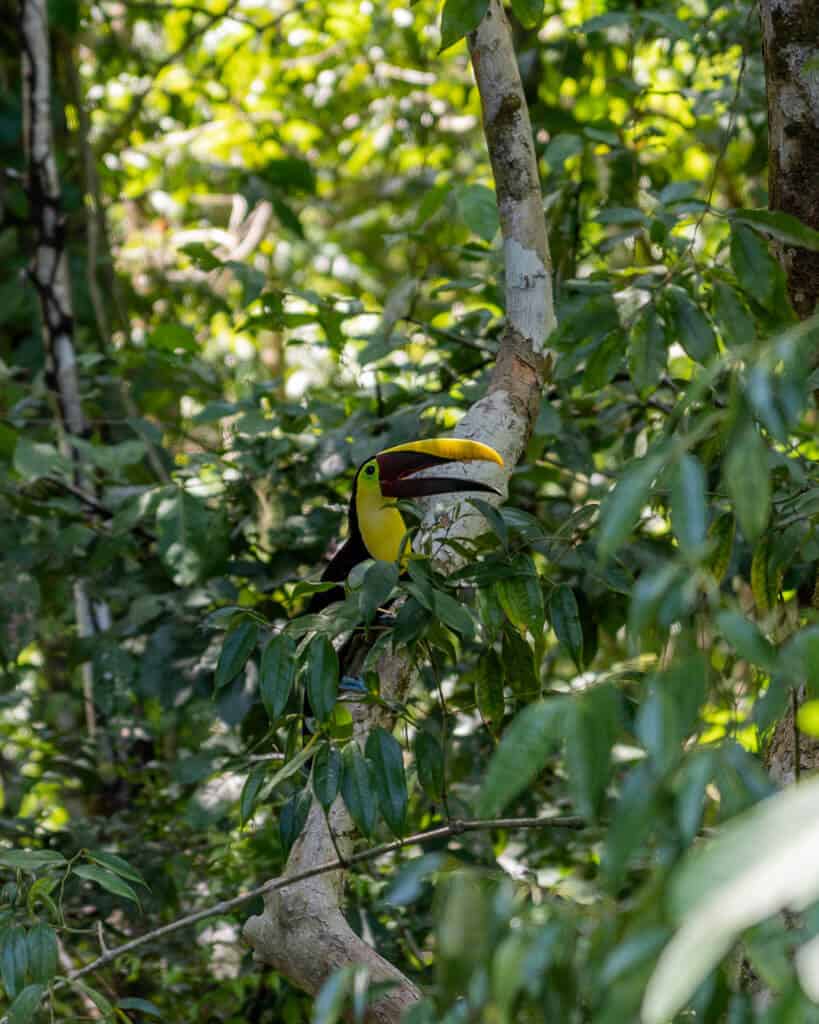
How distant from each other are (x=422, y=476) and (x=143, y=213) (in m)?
3.84

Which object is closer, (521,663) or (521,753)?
(521,753)

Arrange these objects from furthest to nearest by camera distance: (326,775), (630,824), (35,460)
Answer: (35,460)
(326,775)
(630,824)

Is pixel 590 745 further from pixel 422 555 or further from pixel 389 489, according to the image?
pixel 389 489

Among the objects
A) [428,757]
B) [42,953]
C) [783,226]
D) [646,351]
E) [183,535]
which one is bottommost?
[42,953]

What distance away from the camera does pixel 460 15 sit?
4.71 ft

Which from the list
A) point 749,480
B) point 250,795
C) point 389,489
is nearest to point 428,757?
point 250,795

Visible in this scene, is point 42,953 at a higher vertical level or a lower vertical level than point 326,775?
lower

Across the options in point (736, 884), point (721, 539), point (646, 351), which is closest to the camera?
point (736, 884)

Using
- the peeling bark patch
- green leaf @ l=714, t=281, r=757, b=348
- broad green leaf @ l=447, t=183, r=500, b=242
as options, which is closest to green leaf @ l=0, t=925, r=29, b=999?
green leaf @ l=714, t=281, r=757, b=348

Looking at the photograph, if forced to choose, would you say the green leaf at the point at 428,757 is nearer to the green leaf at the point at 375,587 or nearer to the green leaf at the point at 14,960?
the green leaf at the point at 375,587

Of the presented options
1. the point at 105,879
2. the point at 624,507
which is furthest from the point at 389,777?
the point at 624,507

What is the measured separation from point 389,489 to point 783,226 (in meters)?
0.93

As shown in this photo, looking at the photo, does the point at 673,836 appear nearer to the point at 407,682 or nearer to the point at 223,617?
the point at 223,617

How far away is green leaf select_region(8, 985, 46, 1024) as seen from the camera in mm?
1140
